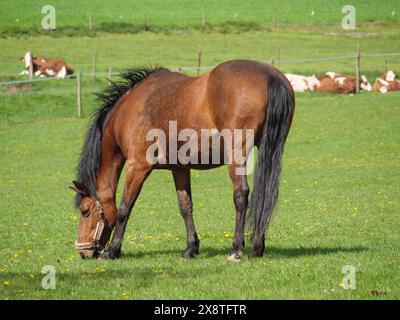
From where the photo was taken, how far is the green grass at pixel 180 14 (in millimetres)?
55312

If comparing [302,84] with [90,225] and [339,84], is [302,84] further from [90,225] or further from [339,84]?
[90,225]

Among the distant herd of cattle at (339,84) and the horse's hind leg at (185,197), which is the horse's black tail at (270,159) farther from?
the distant herd of cattle at (339,84)

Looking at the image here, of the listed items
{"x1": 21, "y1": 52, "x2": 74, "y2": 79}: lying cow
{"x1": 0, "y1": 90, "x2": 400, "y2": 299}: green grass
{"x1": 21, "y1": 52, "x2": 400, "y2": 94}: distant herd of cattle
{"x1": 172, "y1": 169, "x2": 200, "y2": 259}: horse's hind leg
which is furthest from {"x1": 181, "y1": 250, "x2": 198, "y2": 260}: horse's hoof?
{"x1": 21, "y1": 52, "x2": 74, "y2": 79}: lying cow

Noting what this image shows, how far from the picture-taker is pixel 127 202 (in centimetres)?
1017

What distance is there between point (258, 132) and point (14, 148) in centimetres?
1812

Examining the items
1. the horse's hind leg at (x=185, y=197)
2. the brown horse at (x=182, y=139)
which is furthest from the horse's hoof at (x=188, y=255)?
the horse's hind leg at (x=185, y=197)

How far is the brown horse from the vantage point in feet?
30.4

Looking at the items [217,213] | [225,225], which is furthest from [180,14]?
[225,225]

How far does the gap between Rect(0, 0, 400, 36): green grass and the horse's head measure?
144 ft

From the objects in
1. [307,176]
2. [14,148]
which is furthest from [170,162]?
[14,148]

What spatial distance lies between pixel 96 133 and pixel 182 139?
1326 mm

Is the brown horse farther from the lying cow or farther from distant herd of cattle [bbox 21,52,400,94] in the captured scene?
the lying cow
